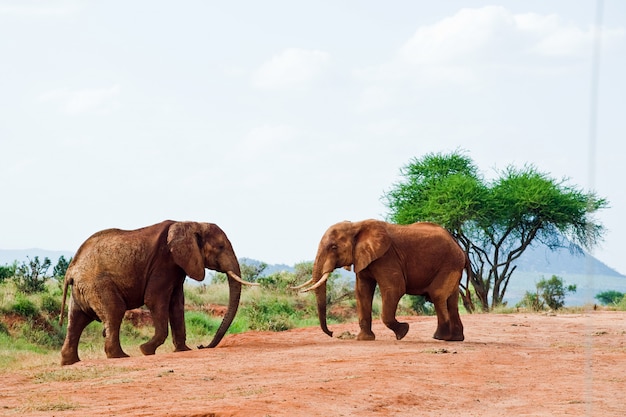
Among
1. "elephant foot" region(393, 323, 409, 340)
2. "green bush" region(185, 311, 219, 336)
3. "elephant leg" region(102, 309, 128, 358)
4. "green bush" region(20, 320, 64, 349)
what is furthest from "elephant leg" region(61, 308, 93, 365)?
"green bush" region(185, 311, 219, 336)

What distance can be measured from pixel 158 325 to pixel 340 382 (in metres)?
5.68

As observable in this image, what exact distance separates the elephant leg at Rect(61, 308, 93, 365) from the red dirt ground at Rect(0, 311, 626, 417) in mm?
1768

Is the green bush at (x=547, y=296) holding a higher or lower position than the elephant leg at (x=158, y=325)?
higher

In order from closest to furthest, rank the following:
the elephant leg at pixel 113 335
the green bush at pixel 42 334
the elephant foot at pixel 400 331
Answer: the elephant leg at pixel 113 335
the elephant foot at pixel 400 331
the green bush at pixel 42 334

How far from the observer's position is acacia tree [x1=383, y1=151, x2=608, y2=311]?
34.8 metres

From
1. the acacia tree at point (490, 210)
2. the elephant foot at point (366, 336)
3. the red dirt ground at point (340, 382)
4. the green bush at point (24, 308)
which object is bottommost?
the red dirt ground at point (340, 382)

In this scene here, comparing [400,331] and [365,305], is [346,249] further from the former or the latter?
[400,331]

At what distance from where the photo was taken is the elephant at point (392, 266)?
1880 cm

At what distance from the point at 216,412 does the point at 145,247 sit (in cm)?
791

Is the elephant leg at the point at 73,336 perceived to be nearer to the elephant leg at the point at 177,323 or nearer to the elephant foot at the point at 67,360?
the elephant foot at the point at 67,360

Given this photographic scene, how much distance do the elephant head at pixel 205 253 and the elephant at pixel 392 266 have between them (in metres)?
1.25

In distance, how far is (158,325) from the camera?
1775 centimetres

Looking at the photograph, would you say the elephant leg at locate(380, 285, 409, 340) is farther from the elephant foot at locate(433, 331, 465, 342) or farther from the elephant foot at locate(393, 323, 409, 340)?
the elephant foot at locate(433, 331, 465, 342)

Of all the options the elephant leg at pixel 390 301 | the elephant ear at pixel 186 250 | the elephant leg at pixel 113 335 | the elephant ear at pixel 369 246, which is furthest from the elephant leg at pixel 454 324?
the elephant leg at pixel 113 335
